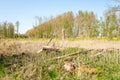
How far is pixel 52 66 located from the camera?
29.9 ft

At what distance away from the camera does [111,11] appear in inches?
813

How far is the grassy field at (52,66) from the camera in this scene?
8383mm

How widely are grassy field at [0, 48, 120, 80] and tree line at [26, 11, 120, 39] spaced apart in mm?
24293

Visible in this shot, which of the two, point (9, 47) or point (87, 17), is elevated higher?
point (87, 17)

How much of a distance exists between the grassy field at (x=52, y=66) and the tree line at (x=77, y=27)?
79.7 ft

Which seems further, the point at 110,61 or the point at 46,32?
the point at 46,32

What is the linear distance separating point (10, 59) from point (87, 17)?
40.2 meters

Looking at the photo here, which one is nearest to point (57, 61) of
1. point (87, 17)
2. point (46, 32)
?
point (46, 32)

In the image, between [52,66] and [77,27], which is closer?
[52,66]

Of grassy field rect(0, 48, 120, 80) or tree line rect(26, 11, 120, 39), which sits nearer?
grassy field rect(0, 48, 120, 80)

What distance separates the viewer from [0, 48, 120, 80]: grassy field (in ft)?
27.5

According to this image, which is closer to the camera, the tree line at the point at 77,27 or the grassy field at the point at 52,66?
the grassy field at the point at 52,66

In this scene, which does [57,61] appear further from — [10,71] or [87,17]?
[87,17]

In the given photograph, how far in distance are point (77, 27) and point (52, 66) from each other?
40435 mm
